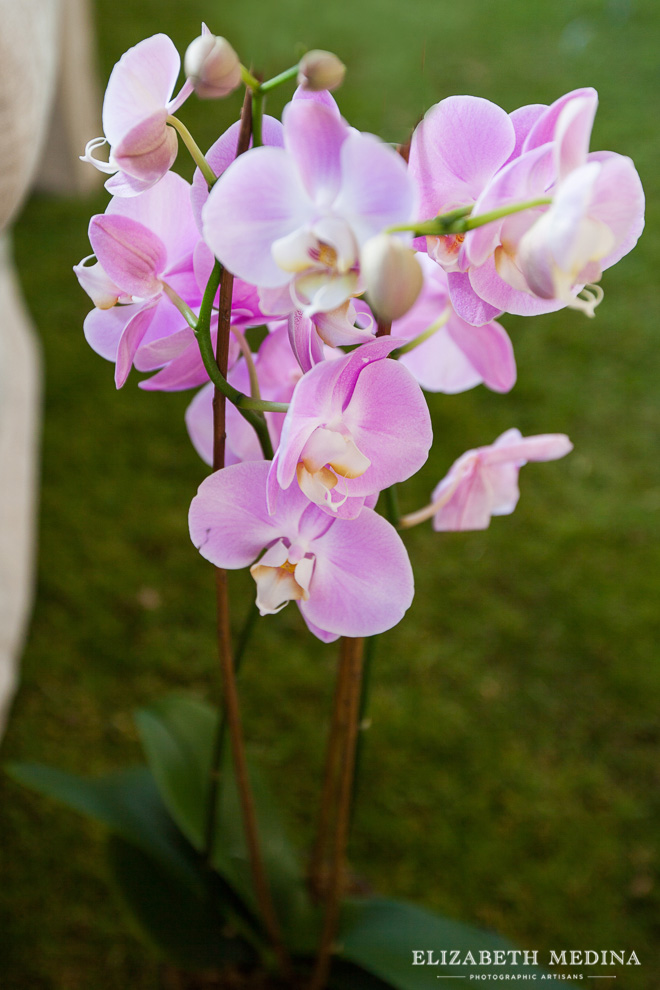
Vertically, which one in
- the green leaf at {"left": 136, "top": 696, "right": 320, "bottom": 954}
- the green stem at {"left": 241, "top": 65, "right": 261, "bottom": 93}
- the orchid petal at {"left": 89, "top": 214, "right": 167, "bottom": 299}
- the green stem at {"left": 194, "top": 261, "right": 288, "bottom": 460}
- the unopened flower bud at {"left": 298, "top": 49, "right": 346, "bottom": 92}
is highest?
the green stem at {"left": 241, "top": 65, "right": 261, "bottom": 93}

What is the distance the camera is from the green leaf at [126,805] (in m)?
0.66

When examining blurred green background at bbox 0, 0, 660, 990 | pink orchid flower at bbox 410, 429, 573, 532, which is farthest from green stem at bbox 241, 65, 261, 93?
blurred green background at bbox 0, 0, 660, 990

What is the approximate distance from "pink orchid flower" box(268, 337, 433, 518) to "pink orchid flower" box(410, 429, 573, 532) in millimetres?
122

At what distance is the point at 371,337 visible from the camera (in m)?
0.35

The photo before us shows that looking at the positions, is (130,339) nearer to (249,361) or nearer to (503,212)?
(249,361)

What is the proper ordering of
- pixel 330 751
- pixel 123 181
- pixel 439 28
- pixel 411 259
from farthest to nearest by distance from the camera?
pixel 439 28
pixel 330 751
pixel 123 181
pixel 411 259

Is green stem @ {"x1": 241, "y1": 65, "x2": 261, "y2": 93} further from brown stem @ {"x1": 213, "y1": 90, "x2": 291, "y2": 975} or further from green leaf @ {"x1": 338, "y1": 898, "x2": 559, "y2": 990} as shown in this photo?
green leaf @ {"x1": 338, "y1": 898, "x2": 559, "y2": 990}

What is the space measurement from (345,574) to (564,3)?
267cm

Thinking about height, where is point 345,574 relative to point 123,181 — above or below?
below

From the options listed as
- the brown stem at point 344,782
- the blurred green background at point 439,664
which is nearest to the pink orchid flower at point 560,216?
the brown stem at point 344,782

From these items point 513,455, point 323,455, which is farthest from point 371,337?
point 513,455

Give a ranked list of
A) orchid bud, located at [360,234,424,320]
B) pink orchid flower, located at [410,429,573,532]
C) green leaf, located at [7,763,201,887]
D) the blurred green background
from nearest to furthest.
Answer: orchid bud, located at [360,234,424,320] < pink orchid flower, located at [410,429,573,532] < green leaf, located at [7,763,201,887] < the blurred green background

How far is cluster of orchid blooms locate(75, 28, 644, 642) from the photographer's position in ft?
0.95

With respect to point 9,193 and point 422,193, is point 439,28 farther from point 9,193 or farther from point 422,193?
point 422,193
